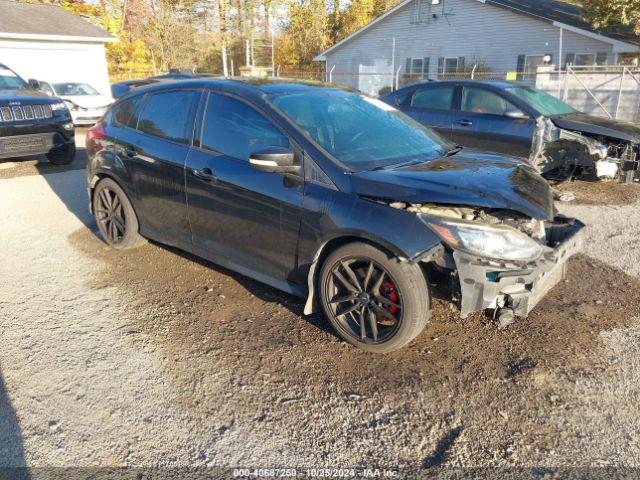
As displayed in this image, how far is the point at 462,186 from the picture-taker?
10.00 feet

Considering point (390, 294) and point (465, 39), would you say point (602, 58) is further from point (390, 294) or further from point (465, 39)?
point (390, 294)

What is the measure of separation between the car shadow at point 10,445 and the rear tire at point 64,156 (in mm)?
8077

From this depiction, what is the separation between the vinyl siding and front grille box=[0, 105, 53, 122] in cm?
1623

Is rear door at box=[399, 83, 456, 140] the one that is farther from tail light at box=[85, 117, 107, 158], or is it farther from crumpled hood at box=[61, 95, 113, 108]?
crumpled hood at box=[61, 95, 113, 108]

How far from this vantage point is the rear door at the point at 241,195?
3.51 meters

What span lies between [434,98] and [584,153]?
2519 millimetres

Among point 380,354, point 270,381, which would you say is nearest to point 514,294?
point 380,354

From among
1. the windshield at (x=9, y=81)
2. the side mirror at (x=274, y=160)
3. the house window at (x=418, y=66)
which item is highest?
the house window at (x=418, y=66)

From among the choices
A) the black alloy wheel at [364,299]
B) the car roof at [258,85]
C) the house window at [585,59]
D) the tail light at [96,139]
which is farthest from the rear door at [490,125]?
the house window at [585,59]

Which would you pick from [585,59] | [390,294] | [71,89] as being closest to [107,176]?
[390,294]

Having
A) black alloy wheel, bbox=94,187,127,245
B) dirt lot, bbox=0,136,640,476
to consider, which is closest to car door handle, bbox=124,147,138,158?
black alloy wheel, bbox=94,187,127,245

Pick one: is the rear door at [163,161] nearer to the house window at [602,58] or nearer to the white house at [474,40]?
the white house at [474,40]

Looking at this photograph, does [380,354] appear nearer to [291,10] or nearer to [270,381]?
[270,381]

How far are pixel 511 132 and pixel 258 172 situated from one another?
531 centimetres
